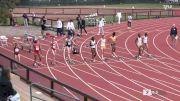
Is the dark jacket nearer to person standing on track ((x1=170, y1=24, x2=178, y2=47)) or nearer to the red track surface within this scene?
the red track surface

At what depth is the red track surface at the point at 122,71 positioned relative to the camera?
20656mm

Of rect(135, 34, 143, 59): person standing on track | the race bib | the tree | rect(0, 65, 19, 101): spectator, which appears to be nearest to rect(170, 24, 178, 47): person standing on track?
rect(135, 34, 143, 59): person standing on track

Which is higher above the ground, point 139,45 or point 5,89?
point 5,89

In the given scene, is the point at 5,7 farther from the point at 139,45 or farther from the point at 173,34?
the point at 173,34

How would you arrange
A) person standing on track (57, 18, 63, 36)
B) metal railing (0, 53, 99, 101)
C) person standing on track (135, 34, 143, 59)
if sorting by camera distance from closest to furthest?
metal railing (0, 53, 99, 101), person standing on track (135, 34, 143, 59), person standing on track (57, 18, 63, 36)

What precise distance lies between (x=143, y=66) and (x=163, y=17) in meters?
27.4

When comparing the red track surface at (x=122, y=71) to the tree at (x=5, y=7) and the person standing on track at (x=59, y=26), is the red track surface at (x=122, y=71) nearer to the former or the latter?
the person standing on track at (x=59, y=26)

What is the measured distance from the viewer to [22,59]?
28.0m

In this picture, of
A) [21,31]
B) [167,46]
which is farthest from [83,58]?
[21,31]

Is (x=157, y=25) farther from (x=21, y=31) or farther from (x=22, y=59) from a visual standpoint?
(x=22, y=59)

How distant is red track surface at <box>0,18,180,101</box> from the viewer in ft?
67.8

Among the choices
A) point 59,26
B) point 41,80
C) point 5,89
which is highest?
point 5,89

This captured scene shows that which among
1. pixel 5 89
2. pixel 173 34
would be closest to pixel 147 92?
pixel 5 89

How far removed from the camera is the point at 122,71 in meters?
25.2
